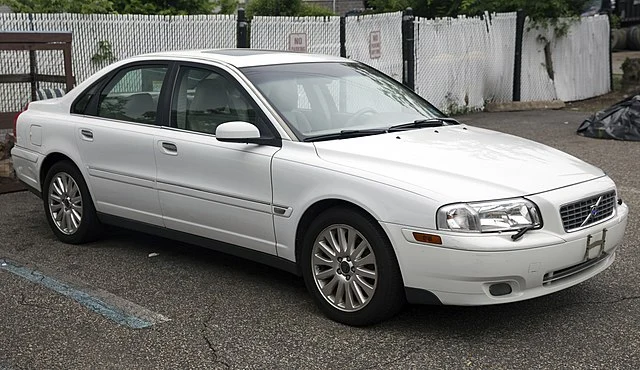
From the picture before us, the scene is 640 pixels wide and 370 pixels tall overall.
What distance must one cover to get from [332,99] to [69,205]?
239 cm

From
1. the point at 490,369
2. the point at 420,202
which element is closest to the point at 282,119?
the point at 420,202

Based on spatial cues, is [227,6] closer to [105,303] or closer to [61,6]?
[61,6]

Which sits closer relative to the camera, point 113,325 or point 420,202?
point 420,202

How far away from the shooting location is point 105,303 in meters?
5.29

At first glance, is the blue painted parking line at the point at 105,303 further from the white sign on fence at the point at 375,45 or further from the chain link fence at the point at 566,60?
the chain link fence at the point at 566,60

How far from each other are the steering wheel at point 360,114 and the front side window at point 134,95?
1.45 m

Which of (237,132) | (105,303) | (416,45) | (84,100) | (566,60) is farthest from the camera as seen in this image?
(566,60)

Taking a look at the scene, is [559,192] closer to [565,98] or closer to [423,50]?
[423,50]

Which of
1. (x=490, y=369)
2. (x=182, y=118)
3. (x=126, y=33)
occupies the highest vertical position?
(x=126, y=33)

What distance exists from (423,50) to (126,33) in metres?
5.63

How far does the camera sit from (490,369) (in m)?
4.23

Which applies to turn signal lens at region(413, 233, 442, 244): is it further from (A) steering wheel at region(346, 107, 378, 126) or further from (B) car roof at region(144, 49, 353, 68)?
(B) car roof at region(144, 49, 353, 68)

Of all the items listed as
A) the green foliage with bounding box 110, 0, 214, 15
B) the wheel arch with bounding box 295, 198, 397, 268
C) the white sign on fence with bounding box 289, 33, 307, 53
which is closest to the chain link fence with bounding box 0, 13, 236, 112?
the white sign on fence with bounding box 289, 33, 307, 53

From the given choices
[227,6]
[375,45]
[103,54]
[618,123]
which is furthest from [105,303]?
[227,6]
